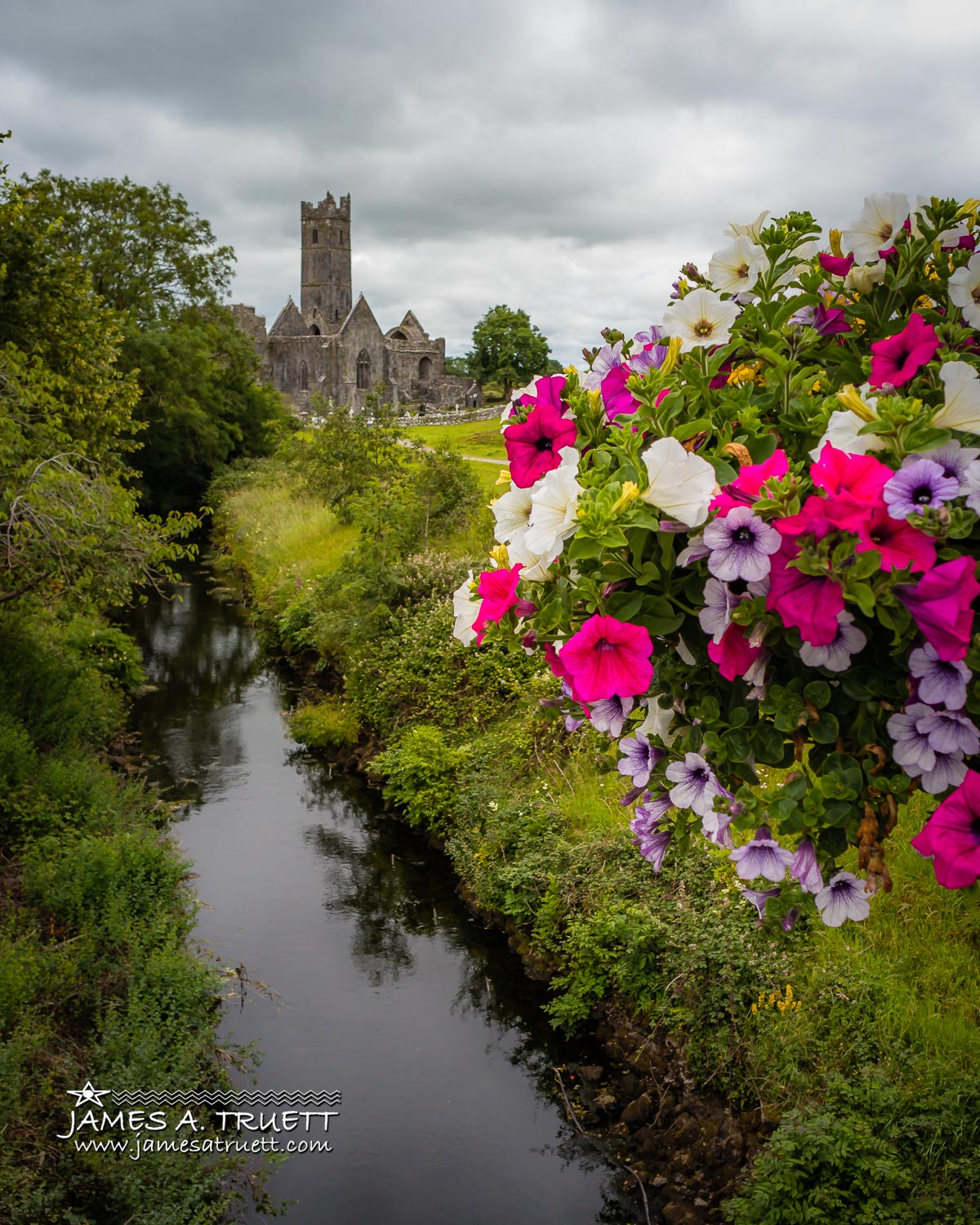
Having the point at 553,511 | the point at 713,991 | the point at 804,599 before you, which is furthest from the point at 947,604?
the point at 713,991

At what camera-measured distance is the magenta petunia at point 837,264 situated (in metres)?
2.75

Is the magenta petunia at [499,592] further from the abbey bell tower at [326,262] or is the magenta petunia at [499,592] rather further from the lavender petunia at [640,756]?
the abbey bell tower at [326,262]

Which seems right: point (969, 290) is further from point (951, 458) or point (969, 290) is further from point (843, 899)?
point (843, 899)

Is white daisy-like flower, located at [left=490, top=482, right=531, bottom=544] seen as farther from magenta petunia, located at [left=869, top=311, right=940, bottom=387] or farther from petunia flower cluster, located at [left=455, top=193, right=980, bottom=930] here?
magenta petunia, located at [left=869, top=311, right=940, bottom=387]

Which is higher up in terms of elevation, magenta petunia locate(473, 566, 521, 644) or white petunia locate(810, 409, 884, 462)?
white petunia locate(810, 409, 884, 462)

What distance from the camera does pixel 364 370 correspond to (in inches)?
3066

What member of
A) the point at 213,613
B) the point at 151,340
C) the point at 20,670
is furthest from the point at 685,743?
the point at 151,340

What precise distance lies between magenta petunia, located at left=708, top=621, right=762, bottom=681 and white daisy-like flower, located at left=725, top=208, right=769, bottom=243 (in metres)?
1.45

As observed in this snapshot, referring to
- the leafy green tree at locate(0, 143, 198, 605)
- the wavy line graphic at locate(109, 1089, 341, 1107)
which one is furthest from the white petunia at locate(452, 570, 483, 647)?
the leafy green tree at locate(0, 143, 198, 605)

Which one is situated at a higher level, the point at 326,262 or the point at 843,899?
the point at 326,262

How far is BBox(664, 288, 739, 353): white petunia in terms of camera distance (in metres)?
2.59

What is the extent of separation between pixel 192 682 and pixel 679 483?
17177mm

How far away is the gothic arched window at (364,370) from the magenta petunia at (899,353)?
77559 mm

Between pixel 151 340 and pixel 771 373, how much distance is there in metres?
33.2
